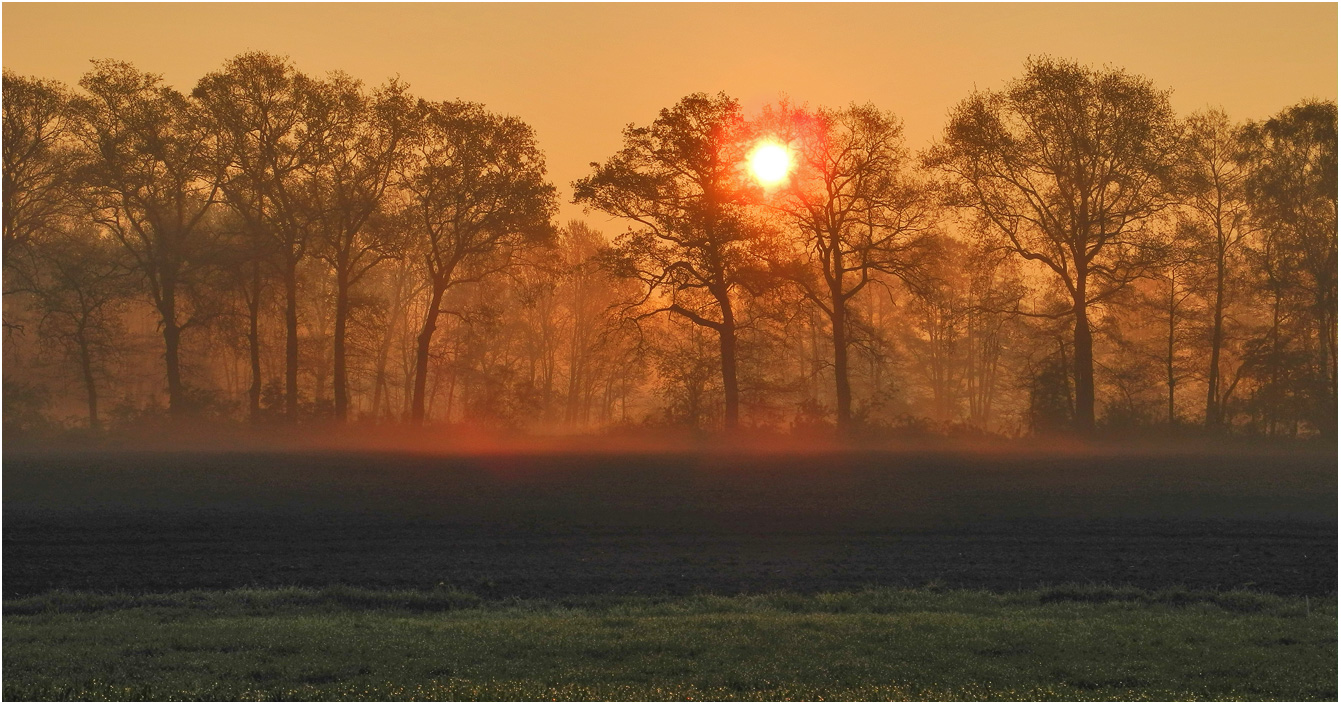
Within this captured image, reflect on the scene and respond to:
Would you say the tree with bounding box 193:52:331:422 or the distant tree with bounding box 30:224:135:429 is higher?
the tree with bounding box 193:52:331:422

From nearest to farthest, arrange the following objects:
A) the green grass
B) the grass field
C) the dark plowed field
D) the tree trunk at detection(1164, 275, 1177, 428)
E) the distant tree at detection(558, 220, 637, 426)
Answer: the green grass → the grass field → the dark plowed field → the tree trunk at detection(1164, 275, 1177, 428) → the distant tree at detection(558, 220, 637, 426)

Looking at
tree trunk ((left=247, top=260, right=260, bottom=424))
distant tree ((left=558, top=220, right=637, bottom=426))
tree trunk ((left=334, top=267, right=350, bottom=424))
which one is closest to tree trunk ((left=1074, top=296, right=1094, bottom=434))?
tree trunk ((left=334, top=267, right=350, bottom=424))

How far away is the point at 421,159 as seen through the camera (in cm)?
4903

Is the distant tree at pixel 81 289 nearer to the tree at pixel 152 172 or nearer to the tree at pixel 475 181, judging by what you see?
the tree at pixel 152 172

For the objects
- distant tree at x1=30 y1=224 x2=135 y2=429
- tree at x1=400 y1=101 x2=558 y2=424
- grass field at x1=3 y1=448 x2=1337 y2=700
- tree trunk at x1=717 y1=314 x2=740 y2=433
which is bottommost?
grass field at x1=3 y1=448 x2=1337 y2=700

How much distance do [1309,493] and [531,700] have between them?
83.0 ft

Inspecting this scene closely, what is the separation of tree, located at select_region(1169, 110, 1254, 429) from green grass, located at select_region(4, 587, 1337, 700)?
3698 centimetres

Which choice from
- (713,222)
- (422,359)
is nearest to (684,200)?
(713,222)

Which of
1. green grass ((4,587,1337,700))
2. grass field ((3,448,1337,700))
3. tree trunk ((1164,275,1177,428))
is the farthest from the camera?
tree trunk ((1164,275,1177,428))

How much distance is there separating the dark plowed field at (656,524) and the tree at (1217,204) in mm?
16595

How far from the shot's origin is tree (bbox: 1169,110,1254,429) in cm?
4981

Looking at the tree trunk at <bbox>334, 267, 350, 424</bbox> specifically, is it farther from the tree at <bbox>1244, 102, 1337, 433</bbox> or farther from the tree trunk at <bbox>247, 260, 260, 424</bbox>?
the tree at <bbox>1244, 102, 1337, 433</bbox>

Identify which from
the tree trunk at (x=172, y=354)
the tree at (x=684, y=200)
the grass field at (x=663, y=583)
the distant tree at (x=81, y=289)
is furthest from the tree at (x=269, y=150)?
the grass field at (x=663, y=583)

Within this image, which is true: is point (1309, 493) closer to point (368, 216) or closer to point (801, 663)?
point (801, 663)
